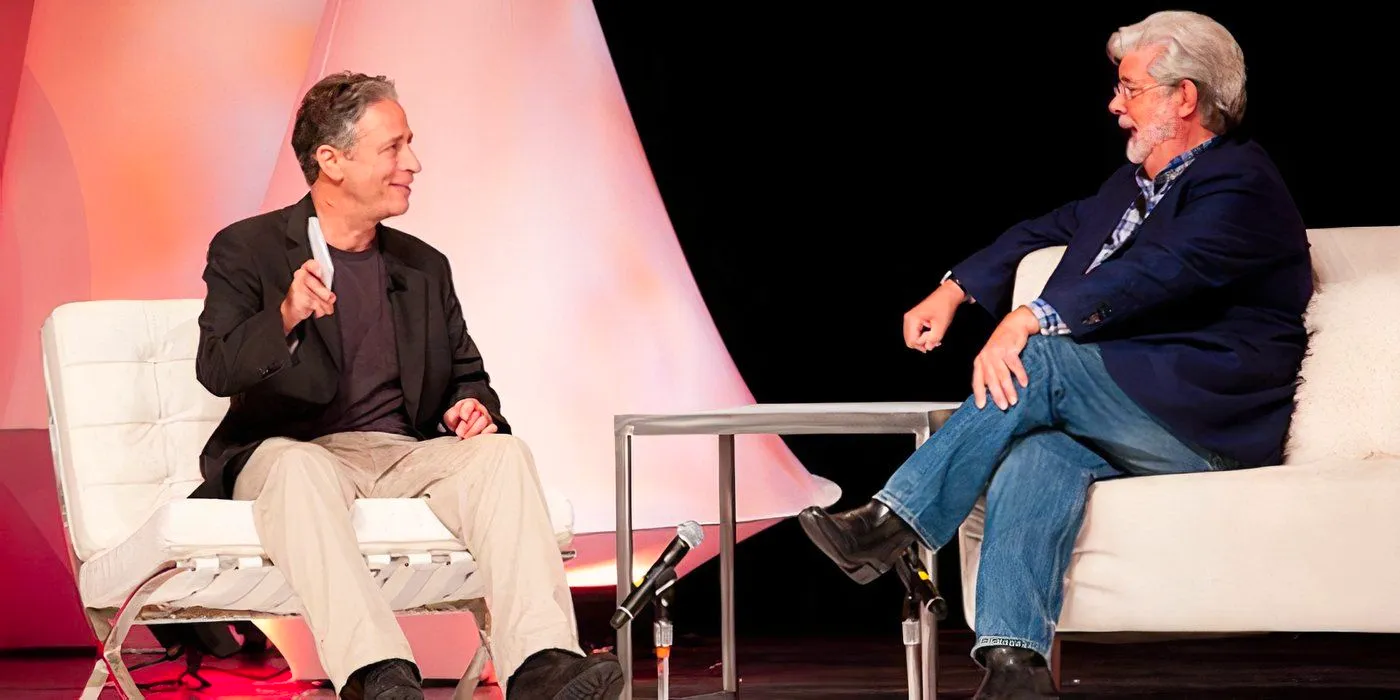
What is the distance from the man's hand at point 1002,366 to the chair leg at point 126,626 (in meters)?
1.21

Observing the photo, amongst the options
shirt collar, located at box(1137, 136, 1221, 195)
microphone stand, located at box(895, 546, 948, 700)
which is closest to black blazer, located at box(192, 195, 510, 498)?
microphone stand, located at box(895, 546, 948, 700)

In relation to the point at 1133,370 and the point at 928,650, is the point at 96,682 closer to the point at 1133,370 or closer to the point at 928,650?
the point at 928,650

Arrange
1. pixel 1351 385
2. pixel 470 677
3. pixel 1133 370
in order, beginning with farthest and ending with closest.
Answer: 1. pixel 470 677
2. pixel 1351 385
3. pixel 1133 370

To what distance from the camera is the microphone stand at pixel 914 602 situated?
2.23m

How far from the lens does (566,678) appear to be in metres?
2.14

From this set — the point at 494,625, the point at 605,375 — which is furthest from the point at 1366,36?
the point at 494,625

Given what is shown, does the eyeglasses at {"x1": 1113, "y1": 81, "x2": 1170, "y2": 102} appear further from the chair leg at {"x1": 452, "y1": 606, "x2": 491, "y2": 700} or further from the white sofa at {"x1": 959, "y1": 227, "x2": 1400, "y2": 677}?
the chair leg at {"x1": 452, "y1": 606, "x2": 491, "y2": 700}

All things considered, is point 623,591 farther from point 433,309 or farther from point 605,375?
point 605,375

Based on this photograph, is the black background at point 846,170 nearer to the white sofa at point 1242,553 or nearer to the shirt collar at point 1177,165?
the shirt collar at point 1177,165

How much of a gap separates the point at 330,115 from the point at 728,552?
1053mm

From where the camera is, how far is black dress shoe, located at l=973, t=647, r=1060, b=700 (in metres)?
2.10

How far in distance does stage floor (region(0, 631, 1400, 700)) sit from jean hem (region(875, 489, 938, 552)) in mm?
907

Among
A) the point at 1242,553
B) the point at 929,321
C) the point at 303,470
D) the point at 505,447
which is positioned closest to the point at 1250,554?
the point at 1242,553

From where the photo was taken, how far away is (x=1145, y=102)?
2.62 meters
